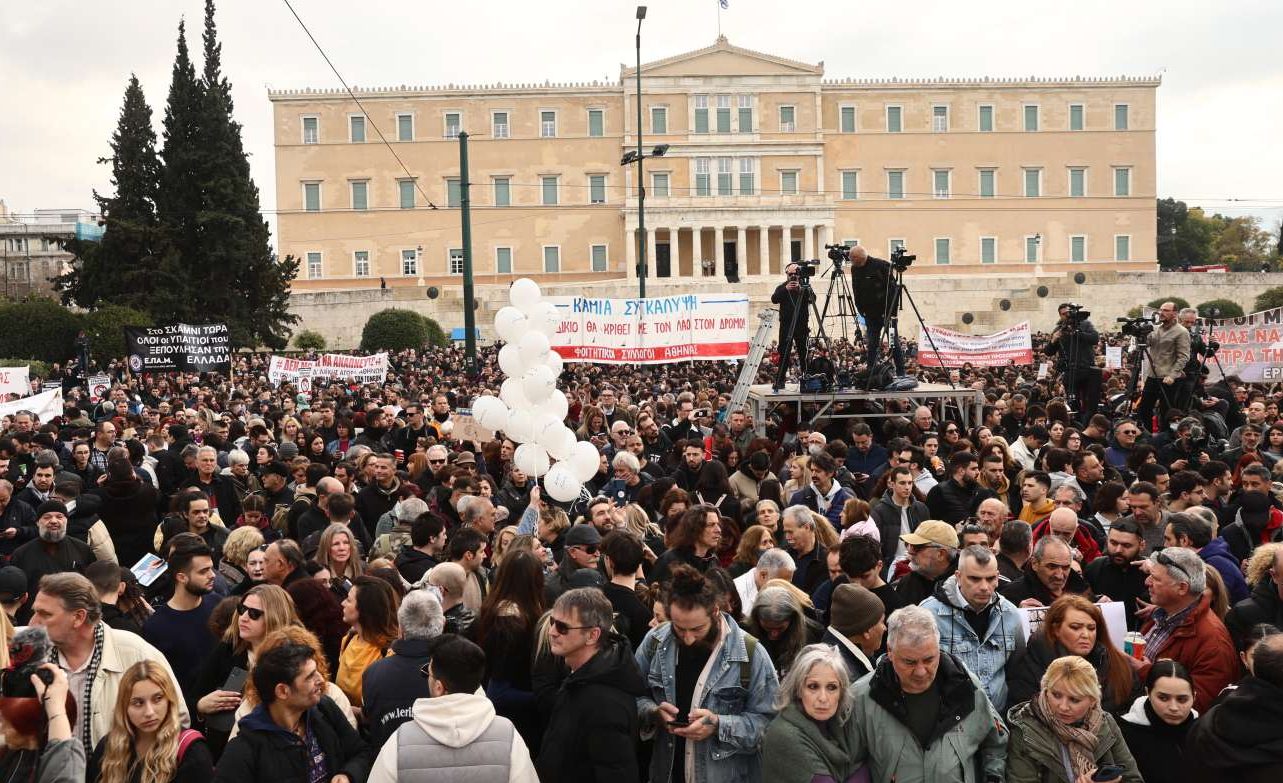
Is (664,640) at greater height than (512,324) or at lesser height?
lesser

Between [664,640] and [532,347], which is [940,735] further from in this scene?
[532,347]

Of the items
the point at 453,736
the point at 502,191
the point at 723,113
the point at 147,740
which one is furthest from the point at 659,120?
the point at 453,736

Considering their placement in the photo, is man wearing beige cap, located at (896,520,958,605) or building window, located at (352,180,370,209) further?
building window, located at (352,180,370,209)

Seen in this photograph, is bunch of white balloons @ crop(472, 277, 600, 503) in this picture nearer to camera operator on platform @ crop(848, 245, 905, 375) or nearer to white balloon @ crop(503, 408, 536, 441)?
white balloon @ crop(503, 408, 536, 441)

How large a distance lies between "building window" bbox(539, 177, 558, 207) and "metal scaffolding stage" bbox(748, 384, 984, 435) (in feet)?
168

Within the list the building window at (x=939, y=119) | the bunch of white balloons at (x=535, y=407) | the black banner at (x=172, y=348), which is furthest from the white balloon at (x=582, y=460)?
the building window at (x=939, y=119)

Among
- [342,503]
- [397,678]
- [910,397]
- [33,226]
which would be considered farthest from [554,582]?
[33,226]

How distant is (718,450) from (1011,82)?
58.0m

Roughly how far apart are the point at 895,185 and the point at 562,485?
58.0 m

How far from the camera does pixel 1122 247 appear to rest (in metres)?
64.2

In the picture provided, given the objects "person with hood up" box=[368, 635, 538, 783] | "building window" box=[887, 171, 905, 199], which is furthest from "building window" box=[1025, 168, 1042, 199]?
"person with hood up" box=[368, 635, 538, 783]

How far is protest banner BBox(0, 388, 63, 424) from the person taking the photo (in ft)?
45.0

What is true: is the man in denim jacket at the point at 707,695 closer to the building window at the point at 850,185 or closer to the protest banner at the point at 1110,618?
the protest banner at the point at 1110,618

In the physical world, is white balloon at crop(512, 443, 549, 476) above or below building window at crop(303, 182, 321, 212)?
below
